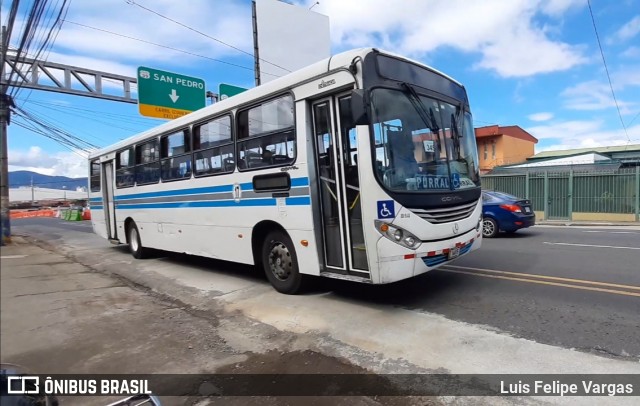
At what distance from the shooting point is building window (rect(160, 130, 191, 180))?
318 inches

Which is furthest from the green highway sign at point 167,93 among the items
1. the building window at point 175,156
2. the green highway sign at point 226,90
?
the building window at point 175,156

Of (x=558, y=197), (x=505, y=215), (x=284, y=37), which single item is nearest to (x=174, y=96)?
(x=284, y=37)

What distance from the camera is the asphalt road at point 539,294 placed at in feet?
14.3

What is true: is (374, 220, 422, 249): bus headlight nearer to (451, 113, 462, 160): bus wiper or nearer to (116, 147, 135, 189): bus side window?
(451, 113, 462, 160): bus wiper

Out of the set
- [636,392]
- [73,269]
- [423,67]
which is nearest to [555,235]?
[423,67]

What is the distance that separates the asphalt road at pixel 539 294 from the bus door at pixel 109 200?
17.0ft

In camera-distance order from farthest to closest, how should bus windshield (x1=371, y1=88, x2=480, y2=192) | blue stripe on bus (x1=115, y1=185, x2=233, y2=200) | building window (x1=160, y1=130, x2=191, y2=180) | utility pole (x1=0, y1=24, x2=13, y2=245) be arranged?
building window (x1=160, y1=130, x2=191, y2=180) → blue stripe on bus (x1=115, y1=185, x2=233, y2=200) → bus windshield (x1=371, y1=88, x2=480, y2=192) → utility pole (x1=0, y1=24, x2=13, y2=245)

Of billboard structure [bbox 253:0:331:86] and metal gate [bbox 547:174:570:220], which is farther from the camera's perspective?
metal gate [bbox 547:174:570:220]

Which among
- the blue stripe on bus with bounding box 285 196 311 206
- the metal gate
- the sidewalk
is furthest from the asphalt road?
the metal gate

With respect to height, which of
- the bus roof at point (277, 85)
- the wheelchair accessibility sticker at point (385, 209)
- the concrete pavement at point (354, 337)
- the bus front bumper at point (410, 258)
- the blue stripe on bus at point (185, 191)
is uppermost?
the bus roof at point (277, 85)

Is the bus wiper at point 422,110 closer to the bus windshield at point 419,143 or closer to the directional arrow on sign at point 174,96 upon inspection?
the bus windshield at point 419,143

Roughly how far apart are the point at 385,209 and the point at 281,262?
2.19 meters

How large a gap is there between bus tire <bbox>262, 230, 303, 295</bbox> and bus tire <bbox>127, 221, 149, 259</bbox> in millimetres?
5634

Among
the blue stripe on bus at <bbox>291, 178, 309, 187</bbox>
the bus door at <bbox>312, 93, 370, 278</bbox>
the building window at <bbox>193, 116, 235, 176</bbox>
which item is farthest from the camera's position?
the building window at <bbox>193, 116, 235, 176</bbox>
